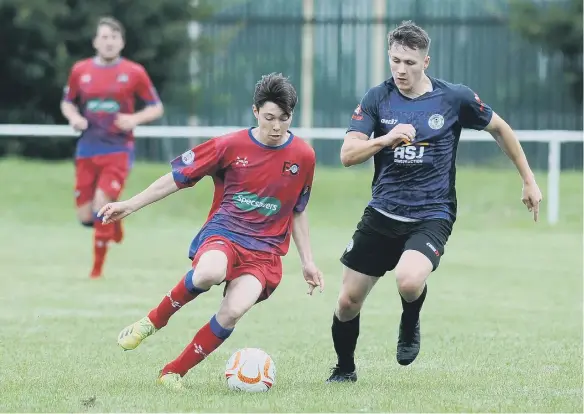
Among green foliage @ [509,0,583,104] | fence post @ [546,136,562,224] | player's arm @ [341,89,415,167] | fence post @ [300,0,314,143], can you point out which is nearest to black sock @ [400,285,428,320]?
player's arm @ [341,89,415,167]

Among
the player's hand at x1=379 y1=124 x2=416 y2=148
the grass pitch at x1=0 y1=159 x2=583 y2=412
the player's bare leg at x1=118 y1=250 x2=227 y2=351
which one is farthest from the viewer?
A: the player's bare leg at x1=118 y1=250 x2=227 y2=351

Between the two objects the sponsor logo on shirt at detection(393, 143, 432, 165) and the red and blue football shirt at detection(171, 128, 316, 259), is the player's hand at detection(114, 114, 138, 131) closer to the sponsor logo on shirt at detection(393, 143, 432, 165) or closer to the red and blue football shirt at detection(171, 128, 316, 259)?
the red and blue football shirt at detection(171, 128, 316, 259)

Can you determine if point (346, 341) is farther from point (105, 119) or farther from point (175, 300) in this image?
point (105, 119)

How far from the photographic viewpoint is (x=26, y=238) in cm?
1595

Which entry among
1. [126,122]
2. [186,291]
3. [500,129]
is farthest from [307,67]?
[186,291]

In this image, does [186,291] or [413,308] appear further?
[413,308]

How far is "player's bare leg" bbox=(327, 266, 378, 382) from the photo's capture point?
705 centimetres

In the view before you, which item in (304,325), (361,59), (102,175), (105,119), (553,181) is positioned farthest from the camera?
(361,59)

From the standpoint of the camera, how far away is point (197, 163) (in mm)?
6934

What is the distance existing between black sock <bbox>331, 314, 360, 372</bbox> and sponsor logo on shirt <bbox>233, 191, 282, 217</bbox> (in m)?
0.71

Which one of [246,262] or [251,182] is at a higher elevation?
[251,182]

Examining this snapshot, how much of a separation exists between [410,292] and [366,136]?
85 cm

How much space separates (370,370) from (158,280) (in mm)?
4797

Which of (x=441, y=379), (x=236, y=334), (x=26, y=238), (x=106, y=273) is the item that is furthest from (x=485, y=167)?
(x=441, y=379)
